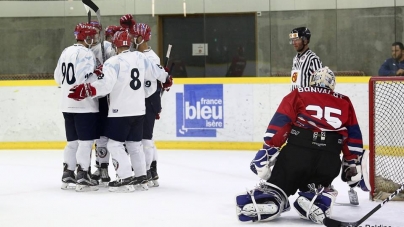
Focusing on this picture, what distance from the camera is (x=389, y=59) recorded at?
361 inches

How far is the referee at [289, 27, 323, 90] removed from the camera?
661 centimetres

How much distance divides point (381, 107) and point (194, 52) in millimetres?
3692

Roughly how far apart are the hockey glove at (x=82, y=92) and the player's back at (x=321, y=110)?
1709 millimetres

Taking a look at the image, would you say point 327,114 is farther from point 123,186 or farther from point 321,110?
point 123,186

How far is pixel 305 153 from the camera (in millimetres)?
4895

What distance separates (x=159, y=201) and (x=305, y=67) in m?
1.73

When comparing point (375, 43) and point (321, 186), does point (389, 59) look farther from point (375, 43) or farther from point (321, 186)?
point (321, 186)

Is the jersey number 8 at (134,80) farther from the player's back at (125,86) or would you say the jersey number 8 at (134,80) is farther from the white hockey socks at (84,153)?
the white hockey socks at (84,153)

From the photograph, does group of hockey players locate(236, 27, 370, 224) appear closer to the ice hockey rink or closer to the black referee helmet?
the ice hockey rink

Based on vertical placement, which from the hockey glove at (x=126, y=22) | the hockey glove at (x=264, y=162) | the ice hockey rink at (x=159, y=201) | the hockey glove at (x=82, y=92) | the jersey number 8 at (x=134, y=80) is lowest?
the ice hockey rink at (x=159, y=201)

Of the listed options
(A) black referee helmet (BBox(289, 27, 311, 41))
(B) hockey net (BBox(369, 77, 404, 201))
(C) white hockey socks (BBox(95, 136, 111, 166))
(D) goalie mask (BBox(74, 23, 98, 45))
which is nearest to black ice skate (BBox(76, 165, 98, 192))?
(C) white hockey socks (BBox(95, 136, 111, 166))

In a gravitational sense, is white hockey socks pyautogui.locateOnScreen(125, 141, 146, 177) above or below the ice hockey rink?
above

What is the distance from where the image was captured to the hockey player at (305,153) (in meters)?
4.83

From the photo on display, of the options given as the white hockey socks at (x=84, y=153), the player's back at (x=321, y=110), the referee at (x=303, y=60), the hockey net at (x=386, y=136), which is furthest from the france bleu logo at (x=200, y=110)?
the player's back at (x=321, y=110)
